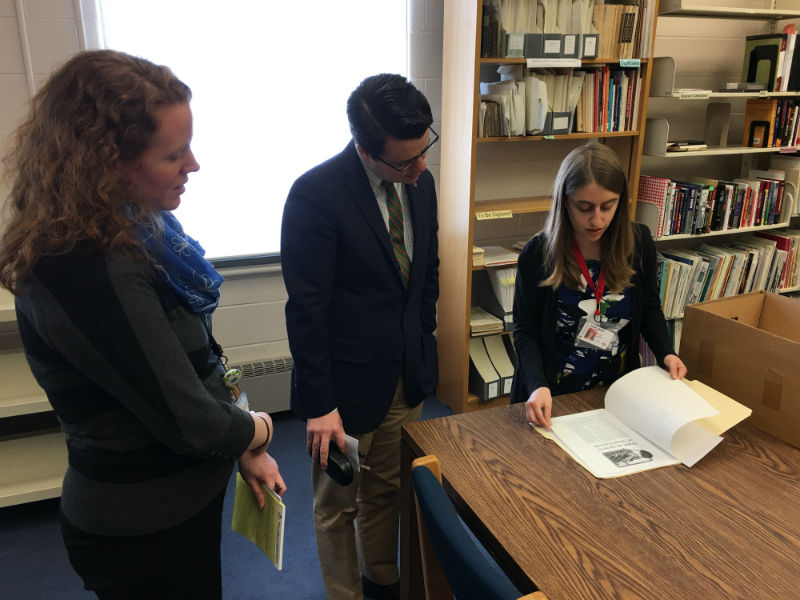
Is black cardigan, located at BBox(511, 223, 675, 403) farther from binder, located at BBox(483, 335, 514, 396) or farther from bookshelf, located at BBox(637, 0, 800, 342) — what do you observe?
bookshelf, located at BBox(637, 0, 800, 342)

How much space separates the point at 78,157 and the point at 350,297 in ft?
2.46

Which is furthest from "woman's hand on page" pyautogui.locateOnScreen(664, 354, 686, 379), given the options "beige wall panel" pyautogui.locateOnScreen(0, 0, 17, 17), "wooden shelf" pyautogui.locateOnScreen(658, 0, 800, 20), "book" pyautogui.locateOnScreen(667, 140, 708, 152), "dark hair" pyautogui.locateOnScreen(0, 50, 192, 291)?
"beige wall panel" pyautogui.locateOnScreen(0, 0, 17, 17)

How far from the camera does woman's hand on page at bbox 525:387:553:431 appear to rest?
1318mm

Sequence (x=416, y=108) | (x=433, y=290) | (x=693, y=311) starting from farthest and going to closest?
1. (x=433, y=290)
2. (x=693, y=311)
3. (x=416, y=108)

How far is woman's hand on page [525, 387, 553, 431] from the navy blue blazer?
342 millimetres

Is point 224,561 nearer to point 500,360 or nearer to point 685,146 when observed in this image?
point 500,360

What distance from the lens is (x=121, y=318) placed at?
810 millimetres

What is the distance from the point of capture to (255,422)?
1.04 m

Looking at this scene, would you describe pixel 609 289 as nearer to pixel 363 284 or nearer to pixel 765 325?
pixel 765 325

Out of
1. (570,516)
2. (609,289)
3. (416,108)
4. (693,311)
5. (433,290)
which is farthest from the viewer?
(433,290)

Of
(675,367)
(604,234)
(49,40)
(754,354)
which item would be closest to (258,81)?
(49,40)

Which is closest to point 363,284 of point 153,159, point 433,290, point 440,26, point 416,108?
point 433,290

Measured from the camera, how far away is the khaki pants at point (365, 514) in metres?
1.59

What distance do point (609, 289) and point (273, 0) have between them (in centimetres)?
193
